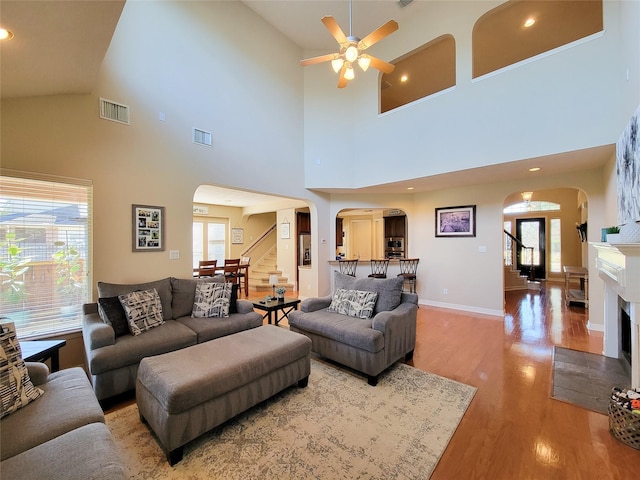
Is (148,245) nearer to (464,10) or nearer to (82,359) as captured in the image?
(82,359)

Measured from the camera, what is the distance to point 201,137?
4.19m

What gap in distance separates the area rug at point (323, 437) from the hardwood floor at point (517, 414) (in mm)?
171

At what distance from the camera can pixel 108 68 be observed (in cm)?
329

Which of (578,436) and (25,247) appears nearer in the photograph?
(578,436)

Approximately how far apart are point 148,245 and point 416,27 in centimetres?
A: 585

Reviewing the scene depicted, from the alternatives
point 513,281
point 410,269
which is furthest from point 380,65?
point 513,281

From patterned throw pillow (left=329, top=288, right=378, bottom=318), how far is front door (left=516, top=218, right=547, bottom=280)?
8.45m

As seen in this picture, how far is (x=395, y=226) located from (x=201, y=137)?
7864 millimetres

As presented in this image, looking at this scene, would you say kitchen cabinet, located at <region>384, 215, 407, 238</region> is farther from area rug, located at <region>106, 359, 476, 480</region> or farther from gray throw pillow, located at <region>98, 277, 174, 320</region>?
gray throw pillow, located at <region>98, 277, 174, 320</region>

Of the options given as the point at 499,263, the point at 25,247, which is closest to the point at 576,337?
the point at 499,263

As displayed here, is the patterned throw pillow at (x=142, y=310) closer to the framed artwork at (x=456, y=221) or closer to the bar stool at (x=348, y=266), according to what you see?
the bar stool at (x=348, y=266)

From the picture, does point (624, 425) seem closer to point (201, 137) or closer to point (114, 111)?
point (201, 137)

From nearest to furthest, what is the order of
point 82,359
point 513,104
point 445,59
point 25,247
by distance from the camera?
point 25,247, point 82,359, point 513,104, point 445,59

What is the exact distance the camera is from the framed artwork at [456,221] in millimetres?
5512
